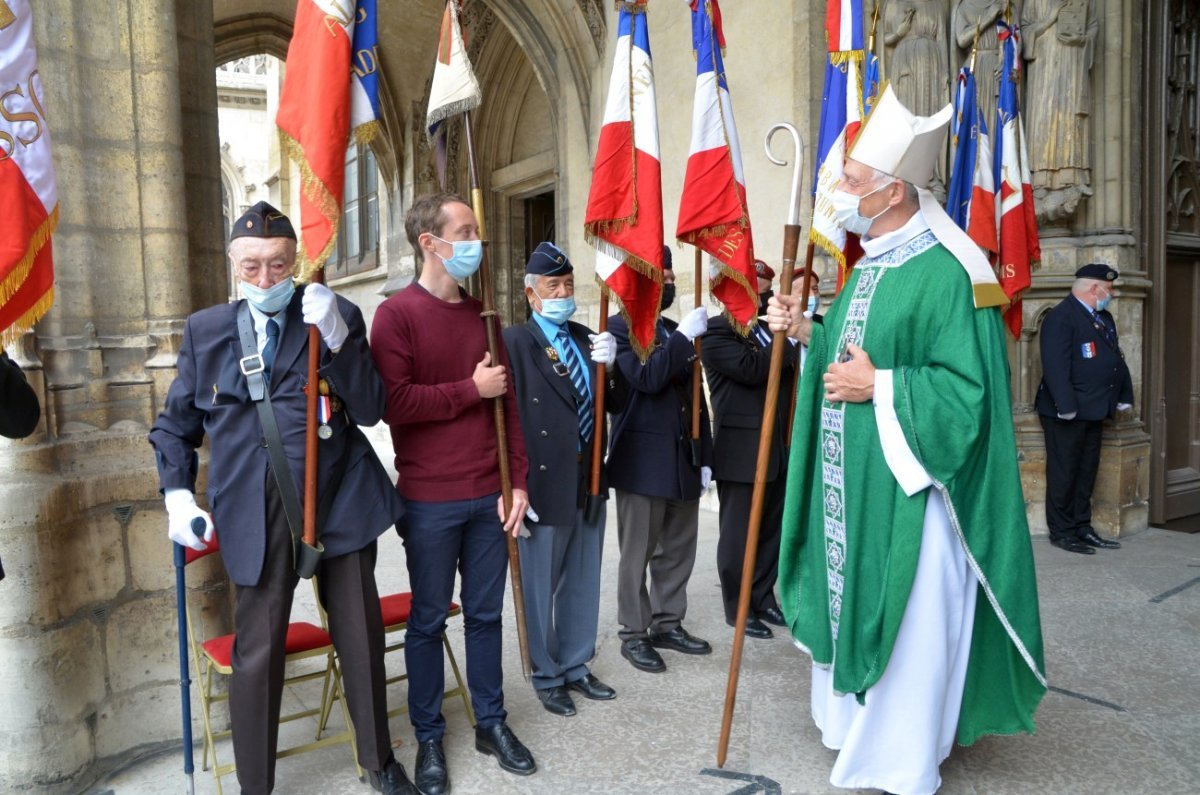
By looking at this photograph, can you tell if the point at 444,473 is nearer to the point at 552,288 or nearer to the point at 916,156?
the point at 552,288

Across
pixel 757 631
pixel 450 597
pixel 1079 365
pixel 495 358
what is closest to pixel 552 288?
pixel 495 358

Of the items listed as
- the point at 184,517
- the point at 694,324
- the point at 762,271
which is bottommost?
the point at 184,517

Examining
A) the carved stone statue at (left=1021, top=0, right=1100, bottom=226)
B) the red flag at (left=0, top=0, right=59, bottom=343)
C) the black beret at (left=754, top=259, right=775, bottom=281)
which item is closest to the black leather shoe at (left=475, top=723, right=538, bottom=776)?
the red flag at (left=0, top=0, right=59, bottom=343)

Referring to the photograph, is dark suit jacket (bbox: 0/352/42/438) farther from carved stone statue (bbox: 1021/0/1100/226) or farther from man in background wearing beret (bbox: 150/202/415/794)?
carved stone statue (bbox: 1021/0/1100/226)

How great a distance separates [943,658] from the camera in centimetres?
240

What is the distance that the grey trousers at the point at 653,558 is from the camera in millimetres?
3580

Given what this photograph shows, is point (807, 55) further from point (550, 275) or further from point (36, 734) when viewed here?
point (36, 734)

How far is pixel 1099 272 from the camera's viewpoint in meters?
5.30

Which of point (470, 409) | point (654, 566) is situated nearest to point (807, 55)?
point (654, 566)

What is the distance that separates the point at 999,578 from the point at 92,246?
9.81 ft

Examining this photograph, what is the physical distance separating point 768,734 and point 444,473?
1.43 meters

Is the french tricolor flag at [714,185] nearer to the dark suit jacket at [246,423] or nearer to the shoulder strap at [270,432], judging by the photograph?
the dark suit jacket at [246,423]

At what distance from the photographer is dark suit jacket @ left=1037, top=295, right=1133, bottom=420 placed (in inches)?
210

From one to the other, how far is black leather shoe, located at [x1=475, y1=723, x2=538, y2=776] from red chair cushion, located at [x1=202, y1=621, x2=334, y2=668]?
603mm
